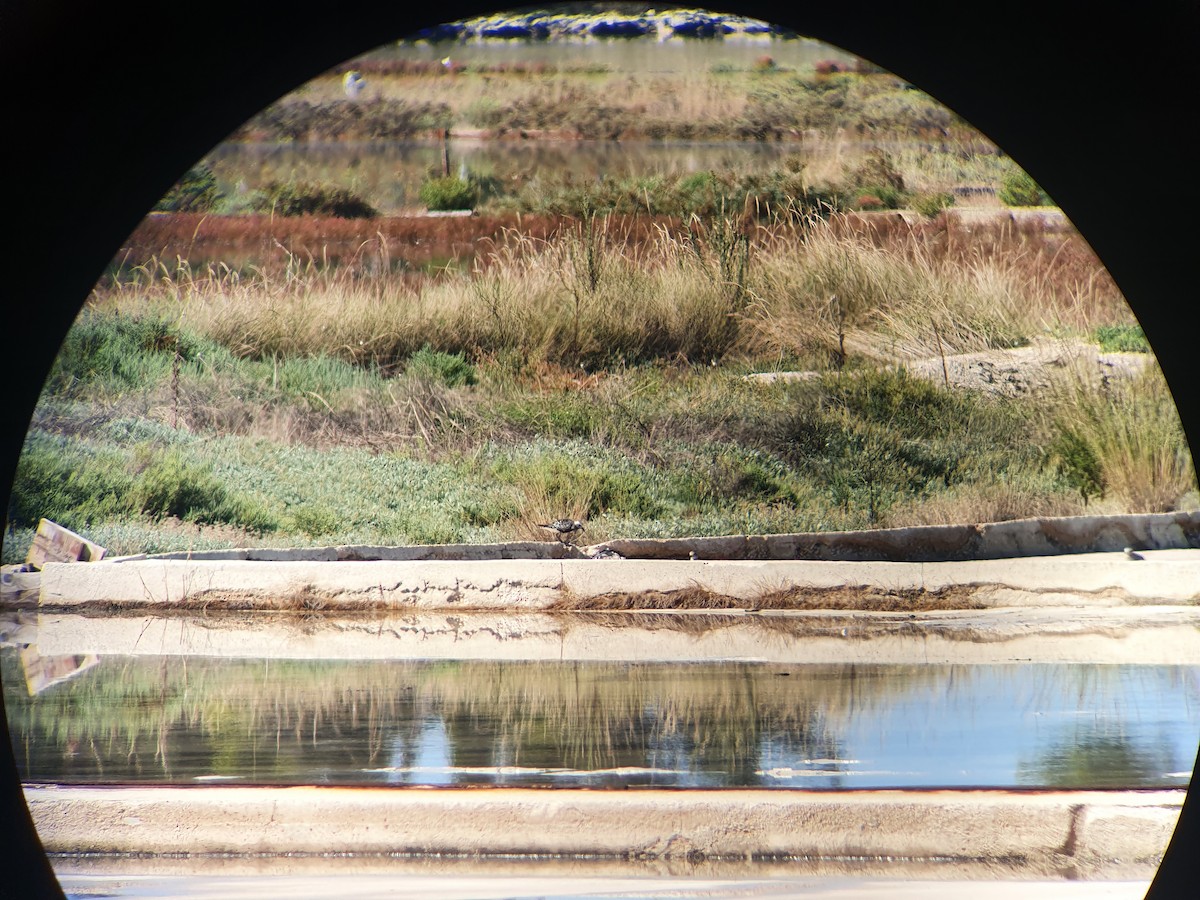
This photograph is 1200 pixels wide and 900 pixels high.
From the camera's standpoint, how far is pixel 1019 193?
15.7 metres

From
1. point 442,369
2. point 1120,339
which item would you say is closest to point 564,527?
point 442,369

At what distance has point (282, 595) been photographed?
728 cm

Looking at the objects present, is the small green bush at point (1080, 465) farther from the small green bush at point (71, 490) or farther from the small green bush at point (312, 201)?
the small green bush at point (312, 201)

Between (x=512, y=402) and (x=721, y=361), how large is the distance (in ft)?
7.64

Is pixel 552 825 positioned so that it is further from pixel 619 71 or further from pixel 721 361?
pixel 619 71

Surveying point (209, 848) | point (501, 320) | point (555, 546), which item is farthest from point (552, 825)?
point (501, 320)

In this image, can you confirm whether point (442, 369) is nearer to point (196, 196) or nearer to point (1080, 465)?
point (1080, 465)

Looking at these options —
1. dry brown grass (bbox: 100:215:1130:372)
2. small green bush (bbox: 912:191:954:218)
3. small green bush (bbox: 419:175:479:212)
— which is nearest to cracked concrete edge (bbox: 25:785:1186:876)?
dry brown grass (bbox: 100:215:1130:372)

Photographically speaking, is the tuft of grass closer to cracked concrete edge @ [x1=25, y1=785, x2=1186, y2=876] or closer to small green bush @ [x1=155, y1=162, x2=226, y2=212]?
cracked concrete edge @ [x1=25, y1=785, x2=1186, y2=876]

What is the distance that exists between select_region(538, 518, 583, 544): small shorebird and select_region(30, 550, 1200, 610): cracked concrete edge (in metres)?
1.51

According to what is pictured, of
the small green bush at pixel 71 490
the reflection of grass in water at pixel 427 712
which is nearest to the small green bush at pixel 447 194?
the small green bush at pixel 71 490

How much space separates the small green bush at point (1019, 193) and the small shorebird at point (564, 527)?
29.2 ft

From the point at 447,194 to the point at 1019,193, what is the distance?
767 centimetres

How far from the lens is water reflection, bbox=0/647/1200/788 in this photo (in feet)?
14.0
